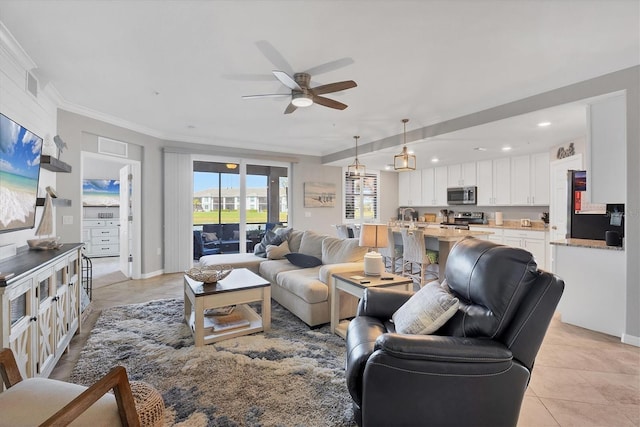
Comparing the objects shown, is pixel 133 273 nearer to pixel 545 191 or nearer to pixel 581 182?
pixel 581 182

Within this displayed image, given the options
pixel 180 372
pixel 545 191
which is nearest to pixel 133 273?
Answer: pixel 180 372

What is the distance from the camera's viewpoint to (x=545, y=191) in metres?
5.68

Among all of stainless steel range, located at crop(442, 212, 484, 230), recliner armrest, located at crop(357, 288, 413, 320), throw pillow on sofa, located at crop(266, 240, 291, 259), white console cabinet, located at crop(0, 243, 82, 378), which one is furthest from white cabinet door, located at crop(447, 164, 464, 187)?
white console cabinet, located at crop(0, 243, 82, 378)

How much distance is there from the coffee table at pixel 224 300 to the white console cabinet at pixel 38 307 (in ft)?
3.07

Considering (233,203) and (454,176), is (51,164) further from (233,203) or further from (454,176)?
(454,176)

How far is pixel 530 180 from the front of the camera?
5855 mm

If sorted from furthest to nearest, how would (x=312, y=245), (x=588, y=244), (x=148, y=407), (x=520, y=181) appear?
(x=520, y=181), (x=312, y=245), (x=588, y=244), (x=148, y=407)

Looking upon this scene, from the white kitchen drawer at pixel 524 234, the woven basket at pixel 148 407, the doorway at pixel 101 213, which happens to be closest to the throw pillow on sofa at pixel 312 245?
the woven basket at pixel 148 407

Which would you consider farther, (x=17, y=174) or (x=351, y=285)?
Result: (x=351, y=285)

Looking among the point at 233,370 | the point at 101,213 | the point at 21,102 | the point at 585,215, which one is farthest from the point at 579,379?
the point at 101,213

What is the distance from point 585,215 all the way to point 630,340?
1.41m

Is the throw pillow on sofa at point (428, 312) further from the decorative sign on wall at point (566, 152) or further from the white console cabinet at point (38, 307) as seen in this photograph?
the decorative sign on wall at point (566, 152)

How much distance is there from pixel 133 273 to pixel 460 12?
5691mm

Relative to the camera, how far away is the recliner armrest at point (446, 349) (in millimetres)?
1333
